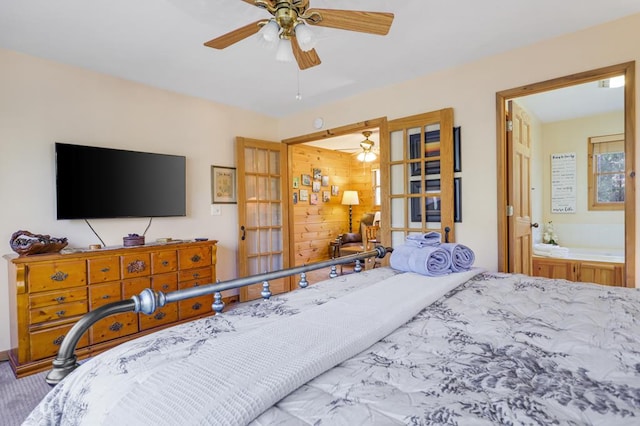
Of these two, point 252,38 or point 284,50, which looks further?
point 252,38

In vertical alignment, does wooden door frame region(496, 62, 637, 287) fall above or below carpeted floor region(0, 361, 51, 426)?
above

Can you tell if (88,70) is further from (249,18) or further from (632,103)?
(632,103)

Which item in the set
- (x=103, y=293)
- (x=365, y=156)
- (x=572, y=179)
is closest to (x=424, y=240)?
(x=103, y=293)

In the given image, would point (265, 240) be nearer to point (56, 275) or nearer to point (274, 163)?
point (274, 163)

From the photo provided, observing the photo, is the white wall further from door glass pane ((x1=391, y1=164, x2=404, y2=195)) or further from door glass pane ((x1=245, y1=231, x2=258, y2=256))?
door glass pane ((x1=245, y1=231, x2=258, y2=256))

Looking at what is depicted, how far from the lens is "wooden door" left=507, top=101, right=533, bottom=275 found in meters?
2.93

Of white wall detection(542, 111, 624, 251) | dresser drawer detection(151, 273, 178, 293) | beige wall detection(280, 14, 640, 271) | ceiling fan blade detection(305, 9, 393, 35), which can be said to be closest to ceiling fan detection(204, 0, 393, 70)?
ceiling fan blade detection(305, 9, 393, 35)

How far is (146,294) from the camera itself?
3.59ft

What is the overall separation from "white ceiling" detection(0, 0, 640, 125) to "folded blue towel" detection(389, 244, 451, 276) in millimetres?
1523

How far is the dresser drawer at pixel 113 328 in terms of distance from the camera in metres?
2.66

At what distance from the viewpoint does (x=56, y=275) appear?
249cm

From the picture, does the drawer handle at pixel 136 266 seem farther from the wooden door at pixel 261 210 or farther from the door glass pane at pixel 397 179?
the door glass pane at pixel 397 179

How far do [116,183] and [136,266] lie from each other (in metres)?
0.84

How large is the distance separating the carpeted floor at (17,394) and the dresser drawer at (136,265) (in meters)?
0.89
